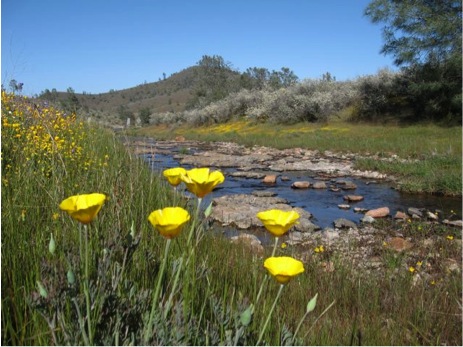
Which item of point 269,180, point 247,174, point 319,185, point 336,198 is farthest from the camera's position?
point 247,174

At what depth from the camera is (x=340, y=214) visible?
6.65 meters

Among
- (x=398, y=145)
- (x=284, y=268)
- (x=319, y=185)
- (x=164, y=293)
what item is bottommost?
(x=319, y=185)

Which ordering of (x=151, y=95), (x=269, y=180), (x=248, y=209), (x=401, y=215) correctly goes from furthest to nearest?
(x=151, y=95) → (x=269, y=180) → (x=248, y=209) → (x=401, y=215)

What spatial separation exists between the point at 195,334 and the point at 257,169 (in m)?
10.2

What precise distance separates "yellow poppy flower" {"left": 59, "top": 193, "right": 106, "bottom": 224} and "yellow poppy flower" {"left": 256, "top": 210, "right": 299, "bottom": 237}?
0.49 meters

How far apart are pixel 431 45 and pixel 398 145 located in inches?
223

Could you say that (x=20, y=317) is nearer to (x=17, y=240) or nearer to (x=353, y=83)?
(x=17, y=240)

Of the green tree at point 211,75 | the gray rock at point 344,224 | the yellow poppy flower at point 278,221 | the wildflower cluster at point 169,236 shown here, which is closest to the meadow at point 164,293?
the wildflower cluster at point 169,236

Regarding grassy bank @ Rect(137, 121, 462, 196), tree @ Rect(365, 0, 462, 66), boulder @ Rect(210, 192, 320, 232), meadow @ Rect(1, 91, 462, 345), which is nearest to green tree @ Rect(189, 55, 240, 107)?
grassy bank @ Rect(137, 121, 462, 196)

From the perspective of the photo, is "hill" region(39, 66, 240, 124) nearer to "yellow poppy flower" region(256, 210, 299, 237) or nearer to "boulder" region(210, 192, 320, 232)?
"boulder" region(210, 192, 320, 232)

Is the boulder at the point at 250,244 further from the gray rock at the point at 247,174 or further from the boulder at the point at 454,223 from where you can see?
the gray rock at the point at 247,174

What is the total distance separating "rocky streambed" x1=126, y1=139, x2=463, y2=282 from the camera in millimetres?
3986

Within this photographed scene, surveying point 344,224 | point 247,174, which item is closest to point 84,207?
point 344,224

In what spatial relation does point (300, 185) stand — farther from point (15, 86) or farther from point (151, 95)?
point (151, 95)
